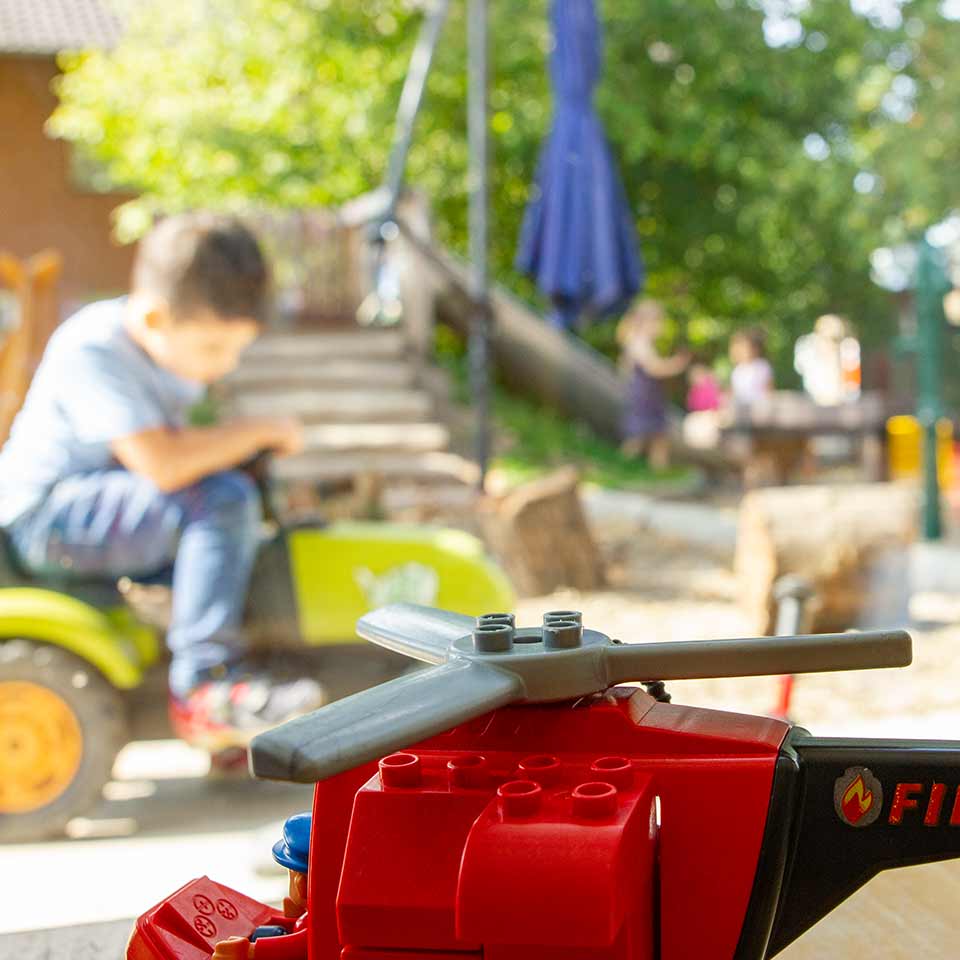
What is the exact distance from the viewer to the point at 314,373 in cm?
800

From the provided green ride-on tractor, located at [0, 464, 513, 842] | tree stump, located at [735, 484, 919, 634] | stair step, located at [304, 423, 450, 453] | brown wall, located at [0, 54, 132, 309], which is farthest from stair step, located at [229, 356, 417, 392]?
brown wall, located at [0, 54, 132, 309]

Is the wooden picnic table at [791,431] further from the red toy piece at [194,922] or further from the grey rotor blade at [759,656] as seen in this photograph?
the grey rotor blade at [759,656]

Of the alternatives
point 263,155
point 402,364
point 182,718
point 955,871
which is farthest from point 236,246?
point 263,155

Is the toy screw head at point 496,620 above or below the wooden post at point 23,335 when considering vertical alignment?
below

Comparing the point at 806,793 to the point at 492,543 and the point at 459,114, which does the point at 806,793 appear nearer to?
the point at 492,543

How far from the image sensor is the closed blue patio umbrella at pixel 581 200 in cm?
722

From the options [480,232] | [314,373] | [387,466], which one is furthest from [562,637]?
[314,373]

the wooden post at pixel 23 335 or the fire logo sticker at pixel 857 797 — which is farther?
the wooden post at pixel 23 335

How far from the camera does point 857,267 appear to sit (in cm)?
1398

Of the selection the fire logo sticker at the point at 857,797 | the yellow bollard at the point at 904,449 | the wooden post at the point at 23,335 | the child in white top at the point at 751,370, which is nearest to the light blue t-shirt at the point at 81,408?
the wooden post at the point at 23,335

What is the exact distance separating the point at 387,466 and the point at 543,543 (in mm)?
1739

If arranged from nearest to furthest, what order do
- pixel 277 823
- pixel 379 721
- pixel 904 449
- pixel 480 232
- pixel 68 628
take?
pixel 379 721 → pixel 277 823 → pixel 68 628 → pixel 480 232 → pixel 904 449

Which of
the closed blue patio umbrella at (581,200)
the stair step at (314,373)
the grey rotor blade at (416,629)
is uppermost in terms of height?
the closed blue patio umbrella at (581,200)

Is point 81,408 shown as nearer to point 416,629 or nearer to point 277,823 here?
point 277,823
